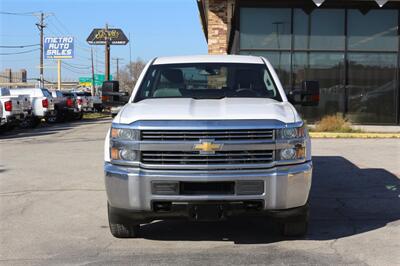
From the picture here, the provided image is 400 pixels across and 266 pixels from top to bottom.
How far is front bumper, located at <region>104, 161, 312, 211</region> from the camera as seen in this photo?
5.16 m

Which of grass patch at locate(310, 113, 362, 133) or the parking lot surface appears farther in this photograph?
grass patch at locate(310, 113, 362, 133)

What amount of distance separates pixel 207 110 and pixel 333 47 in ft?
49.4

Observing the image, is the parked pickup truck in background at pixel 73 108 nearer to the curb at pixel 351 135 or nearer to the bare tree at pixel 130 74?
the curb at pixel 351 135

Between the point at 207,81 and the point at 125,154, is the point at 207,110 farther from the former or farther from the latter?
the point at 207,81

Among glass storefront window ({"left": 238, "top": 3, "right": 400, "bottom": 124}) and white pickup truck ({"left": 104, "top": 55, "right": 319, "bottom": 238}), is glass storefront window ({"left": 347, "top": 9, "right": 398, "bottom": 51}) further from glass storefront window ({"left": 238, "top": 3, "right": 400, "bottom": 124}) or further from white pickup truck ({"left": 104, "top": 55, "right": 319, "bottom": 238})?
white pickup truck ({"left": 104, "top": 55, "right": 319, "bottom": 238})

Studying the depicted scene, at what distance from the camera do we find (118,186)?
530 cm

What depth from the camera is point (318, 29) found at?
19.6 meters

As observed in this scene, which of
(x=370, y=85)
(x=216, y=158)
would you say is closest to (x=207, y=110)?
(x=216, y=158)

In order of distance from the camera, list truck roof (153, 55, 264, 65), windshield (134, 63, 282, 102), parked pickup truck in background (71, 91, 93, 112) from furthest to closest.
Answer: parked pickup truck in background (71, 91, 93, 112), truck roof (153, 55, 264, 65), windshield (134, 63, 282, 102)

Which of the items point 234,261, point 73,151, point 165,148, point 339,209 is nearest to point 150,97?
point 165,148

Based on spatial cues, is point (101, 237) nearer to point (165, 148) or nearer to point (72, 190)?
point (165, 148)

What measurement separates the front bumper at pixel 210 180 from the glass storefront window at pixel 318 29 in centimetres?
1491

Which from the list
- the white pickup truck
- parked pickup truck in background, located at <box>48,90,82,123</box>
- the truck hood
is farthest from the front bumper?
parked pickup truck in background, located at <box>48,90,82,123</box>

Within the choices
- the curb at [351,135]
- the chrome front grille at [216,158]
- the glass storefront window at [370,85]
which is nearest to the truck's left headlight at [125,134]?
the chrome front grille at [216,158]
